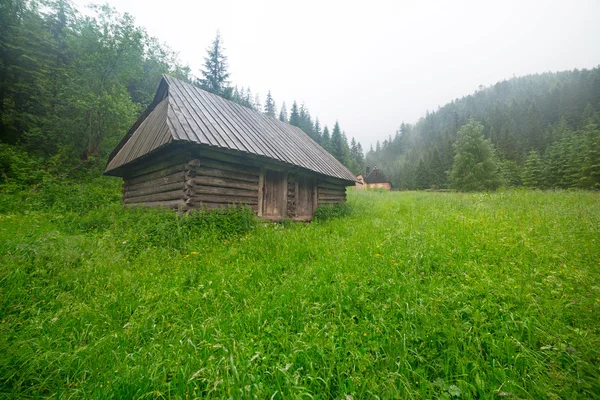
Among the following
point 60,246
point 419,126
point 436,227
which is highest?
point 419,126

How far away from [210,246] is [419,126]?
136 m

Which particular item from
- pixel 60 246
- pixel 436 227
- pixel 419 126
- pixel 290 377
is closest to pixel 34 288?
pixel 60 246

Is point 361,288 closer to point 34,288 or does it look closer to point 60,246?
point 34,288

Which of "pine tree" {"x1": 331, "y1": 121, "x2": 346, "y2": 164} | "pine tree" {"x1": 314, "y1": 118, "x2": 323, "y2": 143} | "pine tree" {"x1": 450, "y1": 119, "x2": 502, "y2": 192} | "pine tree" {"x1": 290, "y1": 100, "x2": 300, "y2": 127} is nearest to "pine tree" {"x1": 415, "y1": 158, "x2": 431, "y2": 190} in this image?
"pine tree" {"x1": 331, "y1": 121, "x2": 346, "y2": 164}

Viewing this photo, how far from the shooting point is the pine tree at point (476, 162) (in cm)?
2438

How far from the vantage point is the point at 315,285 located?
3.56 metres

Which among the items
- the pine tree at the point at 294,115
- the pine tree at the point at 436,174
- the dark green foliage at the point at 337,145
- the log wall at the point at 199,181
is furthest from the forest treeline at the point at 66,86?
the pine tree at the point at 436,174

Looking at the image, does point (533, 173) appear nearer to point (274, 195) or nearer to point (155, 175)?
point (274, 195)

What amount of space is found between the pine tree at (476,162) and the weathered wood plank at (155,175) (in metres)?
27.7

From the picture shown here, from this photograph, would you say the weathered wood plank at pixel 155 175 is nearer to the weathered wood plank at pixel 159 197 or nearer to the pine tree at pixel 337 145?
the weathered wood plank at pixel 159 197

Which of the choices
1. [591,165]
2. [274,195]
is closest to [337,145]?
[591,165]

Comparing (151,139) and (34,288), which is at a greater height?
(151,139)

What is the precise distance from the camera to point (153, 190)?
29.1 feet

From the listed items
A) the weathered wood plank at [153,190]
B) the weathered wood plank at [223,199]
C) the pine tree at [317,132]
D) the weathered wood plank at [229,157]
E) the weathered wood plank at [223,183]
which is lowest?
the weathered wood plank at [223,199]
